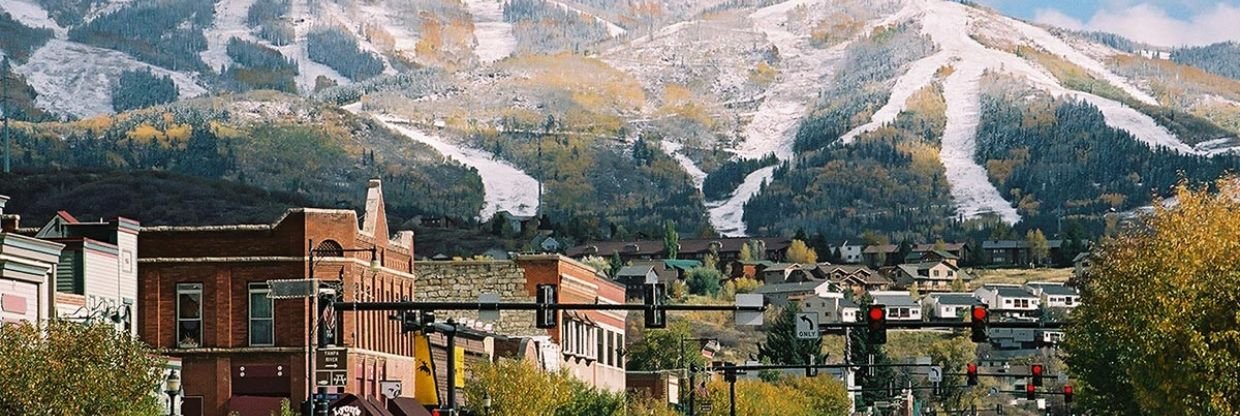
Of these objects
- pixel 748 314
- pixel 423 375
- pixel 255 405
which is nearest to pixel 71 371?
pixel 748 314

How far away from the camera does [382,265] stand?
92.1m

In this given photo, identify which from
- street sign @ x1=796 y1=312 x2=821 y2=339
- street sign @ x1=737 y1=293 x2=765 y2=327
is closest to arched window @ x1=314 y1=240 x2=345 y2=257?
street sign @ x1=796 y1=312 x2=821 y2=339

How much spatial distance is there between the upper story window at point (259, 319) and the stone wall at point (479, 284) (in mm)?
27521

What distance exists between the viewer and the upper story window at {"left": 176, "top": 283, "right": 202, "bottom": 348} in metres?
82.8

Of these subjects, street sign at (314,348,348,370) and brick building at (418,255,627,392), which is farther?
brick building at (418,255,627,392)

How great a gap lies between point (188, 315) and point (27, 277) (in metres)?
17.5

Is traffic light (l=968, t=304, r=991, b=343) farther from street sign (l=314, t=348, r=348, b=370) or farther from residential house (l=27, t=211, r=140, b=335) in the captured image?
residential house (l=27, t=211, r=140, b=335)

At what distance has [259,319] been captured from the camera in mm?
83250

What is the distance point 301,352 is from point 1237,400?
28062 millimetres

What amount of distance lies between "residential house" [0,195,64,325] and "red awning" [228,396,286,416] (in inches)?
566

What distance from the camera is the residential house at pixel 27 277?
6438 cm

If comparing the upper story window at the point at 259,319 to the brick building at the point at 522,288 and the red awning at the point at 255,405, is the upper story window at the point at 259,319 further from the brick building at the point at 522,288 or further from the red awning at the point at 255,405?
the brick building at the point at 522,288

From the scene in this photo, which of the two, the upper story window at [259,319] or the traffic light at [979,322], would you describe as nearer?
the traffic light at [979,322]

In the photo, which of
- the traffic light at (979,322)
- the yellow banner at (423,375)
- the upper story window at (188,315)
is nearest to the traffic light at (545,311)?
the traffic light at (979,322)
